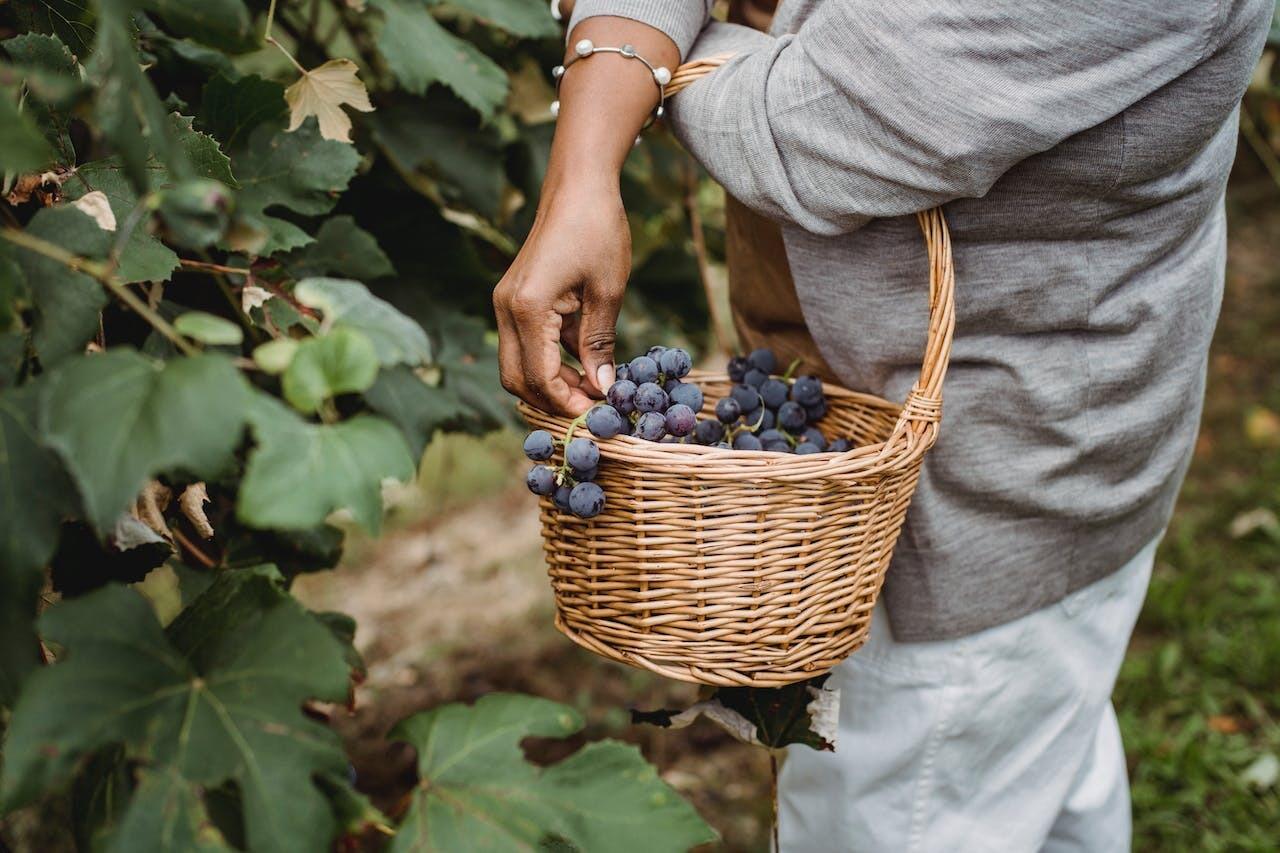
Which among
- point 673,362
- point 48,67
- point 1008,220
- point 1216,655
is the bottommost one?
point 1216,655

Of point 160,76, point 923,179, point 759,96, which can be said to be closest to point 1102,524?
point 923,179

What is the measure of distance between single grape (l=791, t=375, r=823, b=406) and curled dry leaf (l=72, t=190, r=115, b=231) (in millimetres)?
688

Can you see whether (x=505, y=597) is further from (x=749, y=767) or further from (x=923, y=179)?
(x=923, y=179)

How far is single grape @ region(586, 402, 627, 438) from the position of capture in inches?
33.4

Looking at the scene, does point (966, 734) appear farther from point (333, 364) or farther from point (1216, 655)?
point (1216, 655)

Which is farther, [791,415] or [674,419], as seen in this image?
[791,415]

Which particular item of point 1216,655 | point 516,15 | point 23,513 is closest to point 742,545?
point 23,513

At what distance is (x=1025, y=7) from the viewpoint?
2.77 feet

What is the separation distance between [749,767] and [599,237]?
57.8 inches

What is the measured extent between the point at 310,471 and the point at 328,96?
0.68 meters

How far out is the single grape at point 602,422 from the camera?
0.85 meters

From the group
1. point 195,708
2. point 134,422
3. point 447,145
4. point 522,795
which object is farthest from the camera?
point 447,145

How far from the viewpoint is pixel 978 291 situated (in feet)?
3.41

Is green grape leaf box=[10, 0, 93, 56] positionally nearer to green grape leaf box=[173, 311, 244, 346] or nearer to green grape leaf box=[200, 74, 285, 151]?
green grape leaf box=[200, 74, 285, 151]
